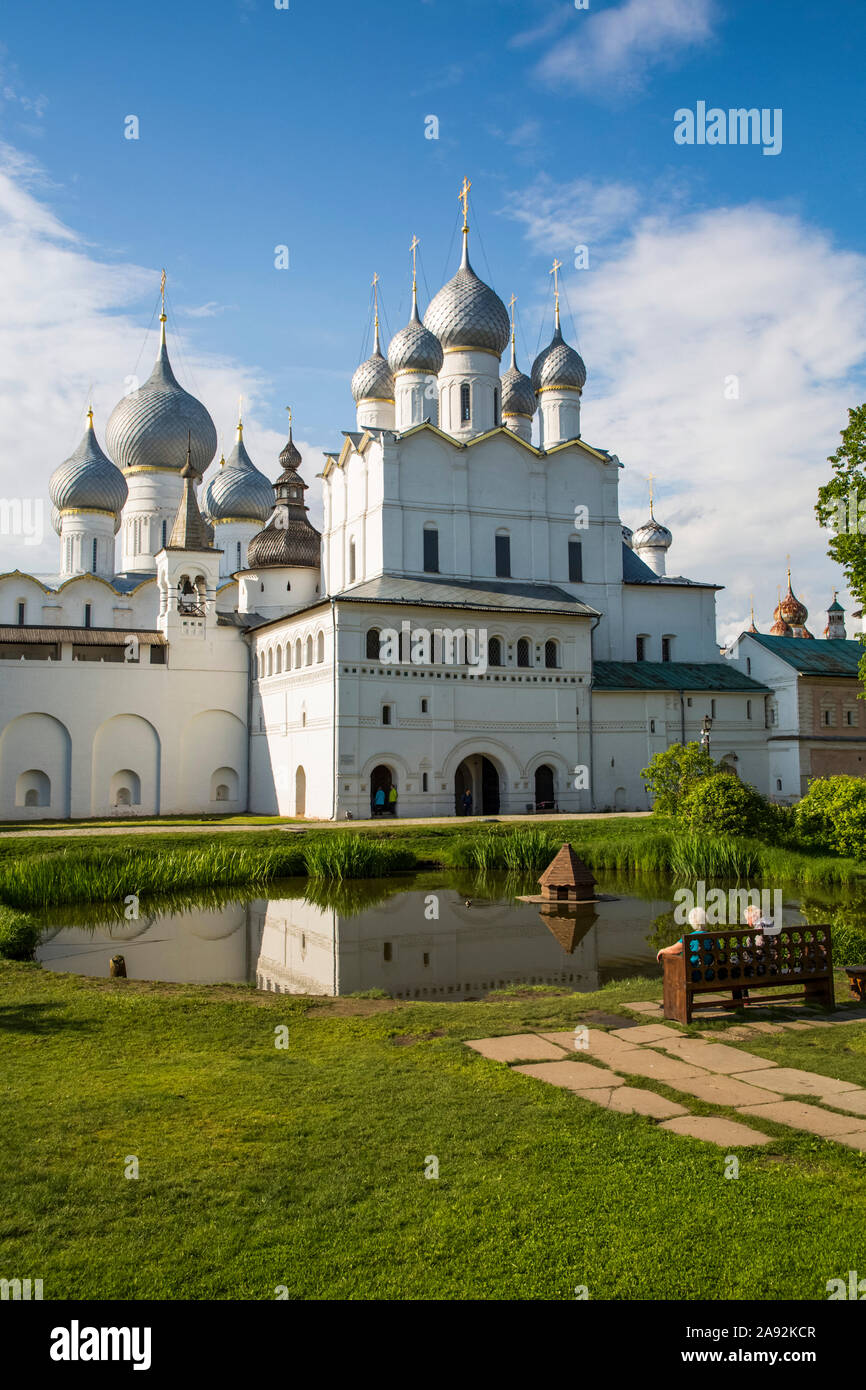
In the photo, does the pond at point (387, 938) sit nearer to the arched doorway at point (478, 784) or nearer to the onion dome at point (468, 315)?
the arched doorway at point (478, 784)

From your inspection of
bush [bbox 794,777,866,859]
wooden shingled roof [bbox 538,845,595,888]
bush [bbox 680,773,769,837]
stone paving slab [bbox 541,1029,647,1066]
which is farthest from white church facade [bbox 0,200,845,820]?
stone paving slab [bbox 541,1029,647,1066]

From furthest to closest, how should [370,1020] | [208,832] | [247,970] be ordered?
[208,832] < [247,970] < [370,1020]

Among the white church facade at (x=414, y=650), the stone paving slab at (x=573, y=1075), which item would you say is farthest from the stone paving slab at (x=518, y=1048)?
the white church facade at (x=414, y=650)

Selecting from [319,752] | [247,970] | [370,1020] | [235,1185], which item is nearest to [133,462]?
[319,752]

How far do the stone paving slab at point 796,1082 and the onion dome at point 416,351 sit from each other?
29678 mm

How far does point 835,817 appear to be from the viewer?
787 inches

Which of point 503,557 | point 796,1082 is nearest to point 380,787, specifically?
point 503,557

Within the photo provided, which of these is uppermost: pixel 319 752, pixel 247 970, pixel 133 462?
pixel 133 462

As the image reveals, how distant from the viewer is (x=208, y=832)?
22078 mm

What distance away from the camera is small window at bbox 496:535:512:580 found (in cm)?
3238
